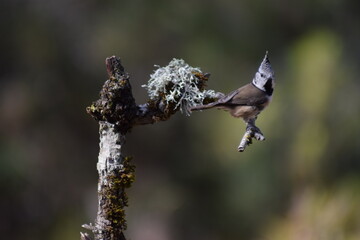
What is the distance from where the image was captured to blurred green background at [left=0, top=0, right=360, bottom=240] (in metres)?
6.04

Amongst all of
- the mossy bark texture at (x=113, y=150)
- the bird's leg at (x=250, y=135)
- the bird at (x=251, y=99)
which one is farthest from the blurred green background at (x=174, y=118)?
the mossy bark texture at (x=113, y=150)

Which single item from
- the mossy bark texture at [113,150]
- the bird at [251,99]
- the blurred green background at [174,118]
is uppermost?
the blurred green background at [174,118]

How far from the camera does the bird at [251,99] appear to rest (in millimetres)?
2262

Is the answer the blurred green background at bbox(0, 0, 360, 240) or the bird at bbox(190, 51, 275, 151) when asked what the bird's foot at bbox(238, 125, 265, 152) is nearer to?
the bird at bbox(190, 51, 275, 151)

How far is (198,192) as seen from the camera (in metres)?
7.25

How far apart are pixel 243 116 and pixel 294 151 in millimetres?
3361

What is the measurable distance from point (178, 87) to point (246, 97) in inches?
9.5

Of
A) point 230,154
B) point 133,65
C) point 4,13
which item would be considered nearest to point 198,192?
point 230,154

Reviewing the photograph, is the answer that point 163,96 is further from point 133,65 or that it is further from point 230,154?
point 133,65

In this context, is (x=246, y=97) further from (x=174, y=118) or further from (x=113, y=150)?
(x=174, y=118)

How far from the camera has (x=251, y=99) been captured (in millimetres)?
2273

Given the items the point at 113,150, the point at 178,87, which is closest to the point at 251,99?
the point at 178,87

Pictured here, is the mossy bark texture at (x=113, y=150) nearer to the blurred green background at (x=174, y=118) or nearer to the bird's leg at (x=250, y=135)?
the bird's leg at (x=250, y=135)

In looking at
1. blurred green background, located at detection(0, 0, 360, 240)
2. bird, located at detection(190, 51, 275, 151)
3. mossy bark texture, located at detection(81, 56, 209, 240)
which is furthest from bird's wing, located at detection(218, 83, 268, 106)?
blurred green background, located at detection(0, 0, 360, 240)
